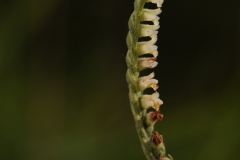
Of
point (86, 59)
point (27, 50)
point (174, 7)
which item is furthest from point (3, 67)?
point (174, 7)

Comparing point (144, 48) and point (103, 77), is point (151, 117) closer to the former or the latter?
point (144, 48)

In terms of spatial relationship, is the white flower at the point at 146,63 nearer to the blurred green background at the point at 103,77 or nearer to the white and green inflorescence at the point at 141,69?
the white and green inflorescence at the point at 141,69

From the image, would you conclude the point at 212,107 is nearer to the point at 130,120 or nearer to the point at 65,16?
the point at 130,120

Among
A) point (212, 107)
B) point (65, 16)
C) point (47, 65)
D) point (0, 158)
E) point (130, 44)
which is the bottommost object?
point (0, 158)

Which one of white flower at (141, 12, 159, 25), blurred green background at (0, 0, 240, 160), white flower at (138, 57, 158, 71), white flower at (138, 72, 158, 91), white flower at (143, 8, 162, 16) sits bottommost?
blurred green background at (0, 0, 240, 160)

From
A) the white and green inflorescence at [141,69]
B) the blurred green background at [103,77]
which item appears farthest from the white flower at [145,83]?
the blurred green background at [103,77]

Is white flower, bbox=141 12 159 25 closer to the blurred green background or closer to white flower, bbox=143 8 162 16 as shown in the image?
white flower, bbox=143 8 162 16

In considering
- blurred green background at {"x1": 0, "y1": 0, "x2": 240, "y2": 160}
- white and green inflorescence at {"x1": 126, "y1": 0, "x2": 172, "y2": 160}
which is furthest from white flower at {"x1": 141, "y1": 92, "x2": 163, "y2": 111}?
blurred green background at {"x1": 0, "y1": 0, "x2": 240, "y2": 160}
